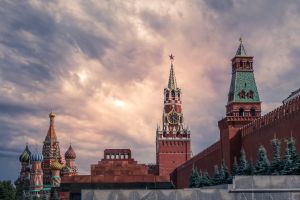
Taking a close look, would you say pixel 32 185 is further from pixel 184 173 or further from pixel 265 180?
pixel 265 180

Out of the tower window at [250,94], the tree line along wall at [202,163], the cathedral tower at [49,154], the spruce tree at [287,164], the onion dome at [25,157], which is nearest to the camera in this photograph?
the spruce tree at [287,164]

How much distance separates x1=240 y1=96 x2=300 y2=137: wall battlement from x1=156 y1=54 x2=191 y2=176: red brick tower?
40201 mm

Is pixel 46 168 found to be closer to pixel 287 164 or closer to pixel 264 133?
pixel 264 133

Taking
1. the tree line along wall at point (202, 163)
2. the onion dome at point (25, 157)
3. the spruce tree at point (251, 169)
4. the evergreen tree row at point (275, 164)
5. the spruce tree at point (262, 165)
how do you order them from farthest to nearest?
the onion dome at point (25, 157) < the tree line along wall at point (202, 163) < the spruce tree at point (251, 169) < the spruce tree at point (262, 165) < the evergreen tree row at point (275, 164)

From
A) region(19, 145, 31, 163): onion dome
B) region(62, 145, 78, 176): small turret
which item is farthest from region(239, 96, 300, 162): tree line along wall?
region(19, 145, 31, 163): onion dome

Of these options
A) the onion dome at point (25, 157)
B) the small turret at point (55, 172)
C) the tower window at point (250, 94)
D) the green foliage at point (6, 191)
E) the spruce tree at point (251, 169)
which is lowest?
the green foliage at point (6, 191)

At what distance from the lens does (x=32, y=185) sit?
8806 centimetres

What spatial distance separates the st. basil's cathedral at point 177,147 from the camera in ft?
150

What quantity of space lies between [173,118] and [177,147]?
16.3 ft

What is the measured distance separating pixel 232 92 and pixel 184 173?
84.2 feet

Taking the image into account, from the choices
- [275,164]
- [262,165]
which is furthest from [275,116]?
[275,164]

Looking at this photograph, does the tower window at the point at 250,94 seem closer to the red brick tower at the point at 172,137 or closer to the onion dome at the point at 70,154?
the red brick tower at the point at 172,137

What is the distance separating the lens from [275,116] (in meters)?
43.5

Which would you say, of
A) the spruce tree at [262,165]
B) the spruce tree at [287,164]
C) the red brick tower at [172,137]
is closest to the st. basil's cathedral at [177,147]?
the red brick tower at [172,137]
